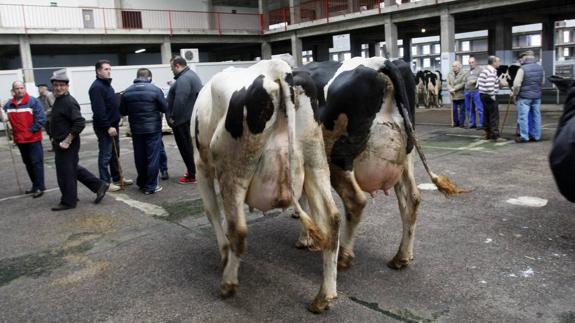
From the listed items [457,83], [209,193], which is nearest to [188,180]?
[209,193]

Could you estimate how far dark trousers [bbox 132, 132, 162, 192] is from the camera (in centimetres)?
738

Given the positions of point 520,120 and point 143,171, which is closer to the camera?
point 143,171

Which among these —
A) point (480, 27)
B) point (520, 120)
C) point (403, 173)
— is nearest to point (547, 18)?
point (480, 27)

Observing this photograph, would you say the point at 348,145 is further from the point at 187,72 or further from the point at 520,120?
the point at 520,120

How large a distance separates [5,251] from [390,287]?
4.01 m

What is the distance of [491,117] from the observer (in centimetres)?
1044

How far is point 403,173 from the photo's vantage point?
4.14 m

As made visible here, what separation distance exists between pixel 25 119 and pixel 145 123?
192cm

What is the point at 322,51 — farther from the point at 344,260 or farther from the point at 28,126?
the point at 344,260

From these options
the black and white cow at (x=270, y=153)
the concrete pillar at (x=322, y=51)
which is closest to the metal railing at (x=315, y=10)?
the concrete pillar at (x=322, y=51)

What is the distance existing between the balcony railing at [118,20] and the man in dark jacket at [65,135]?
64.6 feet

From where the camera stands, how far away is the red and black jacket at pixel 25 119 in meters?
7.46

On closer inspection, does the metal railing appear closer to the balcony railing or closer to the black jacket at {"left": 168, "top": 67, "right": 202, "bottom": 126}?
the balcony railing

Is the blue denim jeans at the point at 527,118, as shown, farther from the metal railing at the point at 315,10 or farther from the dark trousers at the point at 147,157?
the metal railing at the point at 315,10
